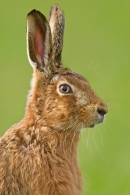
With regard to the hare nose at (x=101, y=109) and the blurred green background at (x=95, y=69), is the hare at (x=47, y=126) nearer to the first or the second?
the hare nose at (x=101, y=109)

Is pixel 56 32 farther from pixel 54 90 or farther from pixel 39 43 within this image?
pixel 54 90

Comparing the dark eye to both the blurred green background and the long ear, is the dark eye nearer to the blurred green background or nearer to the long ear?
the long ear

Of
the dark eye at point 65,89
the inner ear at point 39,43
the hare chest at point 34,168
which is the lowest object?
the hare chest at point 34,168

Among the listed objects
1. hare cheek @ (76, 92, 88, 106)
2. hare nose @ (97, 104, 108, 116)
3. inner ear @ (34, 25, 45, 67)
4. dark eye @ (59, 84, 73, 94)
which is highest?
inner ear @ (34, 25, 45, 67)

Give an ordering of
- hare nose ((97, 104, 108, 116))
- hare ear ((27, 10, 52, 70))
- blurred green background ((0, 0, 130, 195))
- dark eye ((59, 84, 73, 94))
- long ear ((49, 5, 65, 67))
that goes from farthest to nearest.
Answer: blurred green background ((0, 0, 130, 195)) → long ear ((49, 5, 65, 67)) → hare ear ((27, 10, 52, 70)) → dark eye ((59, 84, 73, 94)) → hare nose ((97, 104, 108, 116))

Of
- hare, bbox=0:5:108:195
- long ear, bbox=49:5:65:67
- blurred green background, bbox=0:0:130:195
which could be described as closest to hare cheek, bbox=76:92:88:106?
hare, bbox=0:5:108:195

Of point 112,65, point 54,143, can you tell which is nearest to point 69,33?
point 112,65

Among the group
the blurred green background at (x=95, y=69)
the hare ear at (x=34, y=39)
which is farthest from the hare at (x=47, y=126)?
the blurred green background at (x=95, y=69)
